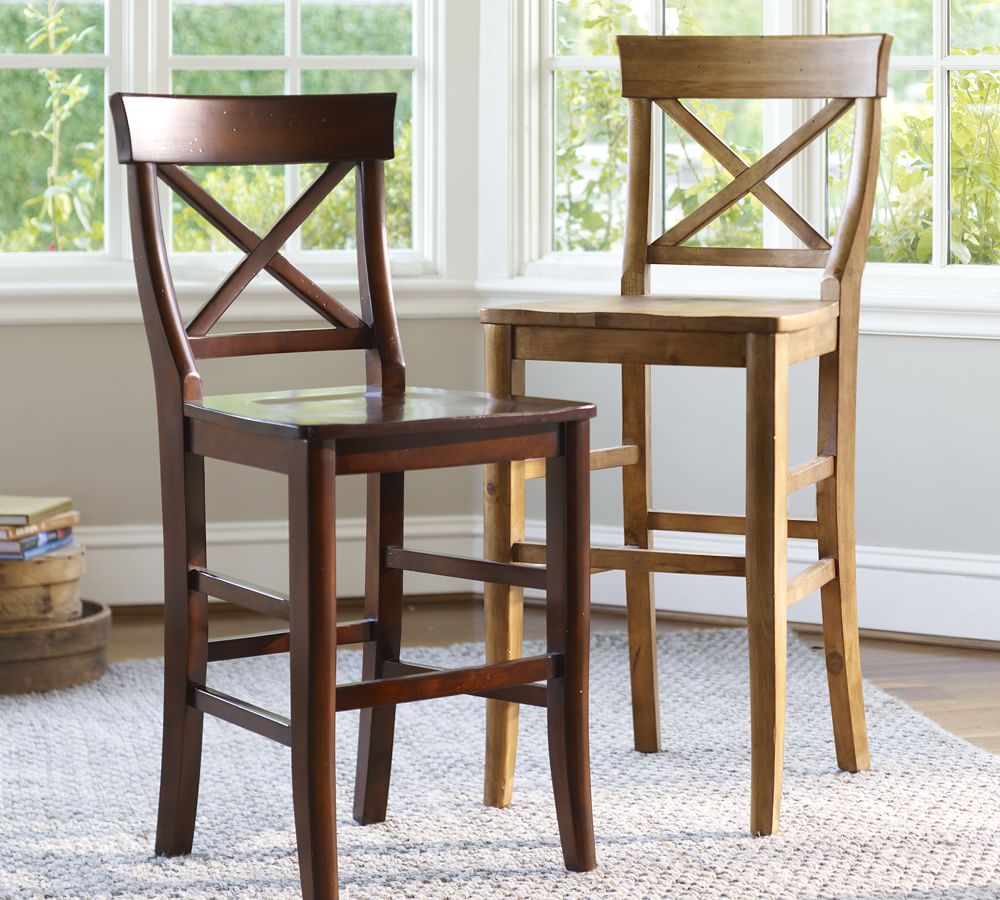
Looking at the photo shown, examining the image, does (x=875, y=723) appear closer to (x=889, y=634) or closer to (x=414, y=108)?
Result: (x=889, y=634)

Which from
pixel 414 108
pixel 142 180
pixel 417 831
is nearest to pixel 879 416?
pixel 414 108

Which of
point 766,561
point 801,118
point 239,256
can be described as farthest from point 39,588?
point 801,118

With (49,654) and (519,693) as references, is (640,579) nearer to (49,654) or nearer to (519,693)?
(519,693)

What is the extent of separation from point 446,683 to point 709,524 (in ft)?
2.31

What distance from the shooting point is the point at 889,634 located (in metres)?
3.14

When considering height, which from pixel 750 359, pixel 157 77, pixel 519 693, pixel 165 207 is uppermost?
pixel 157 77

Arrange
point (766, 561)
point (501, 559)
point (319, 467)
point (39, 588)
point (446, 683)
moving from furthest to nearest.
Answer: point (39, 588) < point (501, 559) < point (766, 561) < point (446, 683) < point (319, 467)

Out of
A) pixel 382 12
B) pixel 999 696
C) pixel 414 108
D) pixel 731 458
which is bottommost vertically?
pixel 999 696

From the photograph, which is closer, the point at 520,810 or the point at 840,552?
the point at 520,810

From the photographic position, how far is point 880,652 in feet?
10.00

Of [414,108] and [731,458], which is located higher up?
[414,108]

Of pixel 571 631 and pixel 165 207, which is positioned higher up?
pixel 165 207

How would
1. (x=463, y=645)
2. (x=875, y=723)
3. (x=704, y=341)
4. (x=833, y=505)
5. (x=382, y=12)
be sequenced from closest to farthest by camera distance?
(x=704, y=341), (x=833, y=505), (x=875, y=723), (x=463, y=645), (x=382, y=12)

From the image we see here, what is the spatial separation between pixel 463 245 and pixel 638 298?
109 centimetres
